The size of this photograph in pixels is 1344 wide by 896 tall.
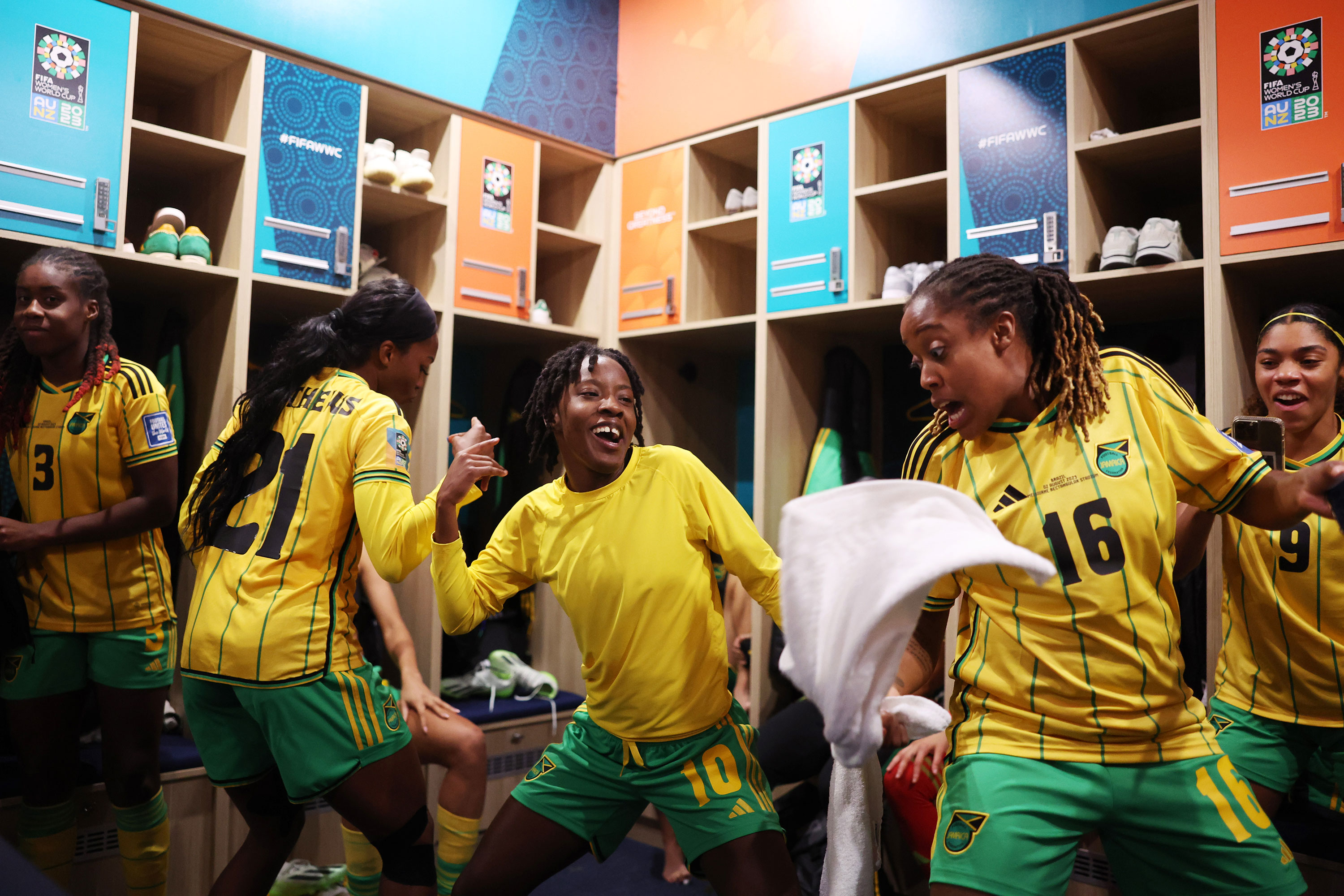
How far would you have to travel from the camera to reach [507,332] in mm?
3771

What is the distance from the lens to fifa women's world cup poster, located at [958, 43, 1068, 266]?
2.80 meters

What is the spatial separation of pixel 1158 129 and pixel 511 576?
2071 mm

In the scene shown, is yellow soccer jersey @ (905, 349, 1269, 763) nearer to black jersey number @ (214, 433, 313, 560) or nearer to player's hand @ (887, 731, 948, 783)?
player's hand @ (887, 731, 948, 783)

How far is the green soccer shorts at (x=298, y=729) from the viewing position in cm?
183

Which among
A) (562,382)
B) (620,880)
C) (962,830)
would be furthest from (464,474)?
(620,880)

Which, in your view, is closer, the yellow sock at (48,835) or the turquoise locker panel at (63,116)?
the yellow sock at (48,835)

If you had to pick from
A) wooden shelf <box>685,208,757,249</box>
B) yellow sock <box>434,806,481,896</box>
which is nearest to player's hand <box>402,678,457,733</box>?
yellow sock <box>434,806,481,896</box>

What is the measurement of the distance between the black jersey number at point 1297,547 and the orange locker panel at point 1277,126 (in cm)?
78

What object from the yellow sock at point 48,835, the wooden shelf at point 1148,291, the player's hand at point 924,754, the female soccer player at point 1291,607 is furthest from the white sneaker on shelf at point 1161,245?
the yellow sock at point 48,835

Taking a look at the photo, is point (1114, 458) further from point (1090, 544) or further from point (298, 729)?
point (298, 729)

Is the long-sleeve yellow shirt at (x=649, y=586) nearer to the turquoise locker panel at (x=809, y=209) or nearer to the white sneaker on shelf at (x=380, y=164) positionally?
the turquoise locker panel at (x=809, y=209)

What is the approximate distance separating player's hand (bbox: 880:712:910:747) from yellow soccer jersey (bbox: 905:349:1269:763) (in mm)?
92

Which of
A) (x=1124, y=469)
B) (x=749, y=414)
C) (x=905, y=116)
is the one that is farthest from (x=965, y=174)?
(x=1124, y=469)

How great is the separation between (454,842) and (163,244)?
1.89 m
